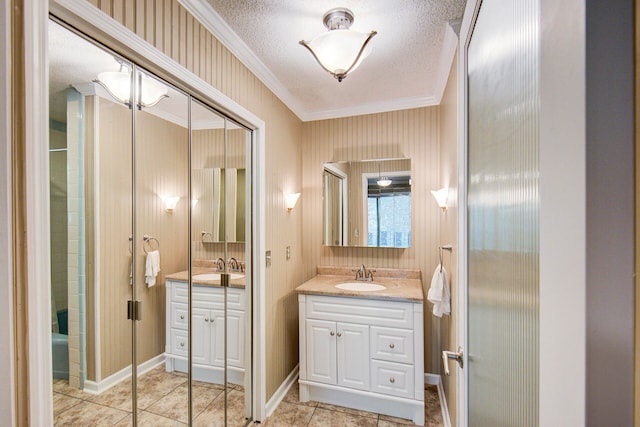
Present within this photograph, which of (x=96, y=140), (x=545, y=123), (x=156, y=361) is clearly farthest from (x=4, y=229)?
(x=545, y=123)

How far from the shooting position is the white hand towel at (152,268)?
126 cm

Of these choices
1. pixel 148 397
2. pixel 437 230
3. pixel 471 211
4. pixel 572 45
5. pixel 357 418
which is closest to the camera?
pixel 572 45

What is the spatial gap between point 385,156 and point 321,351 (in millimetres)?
1856

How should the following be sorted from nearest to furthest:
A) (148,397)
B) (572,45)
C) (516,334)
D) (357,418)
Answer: (572,45)
(516,334)
(148,397)
(357,418)

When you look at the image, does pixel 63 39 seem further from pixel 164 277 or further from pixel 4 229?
pixel 164 277

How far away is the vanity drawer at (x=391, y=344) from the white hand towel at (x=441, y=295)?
0.31 metres

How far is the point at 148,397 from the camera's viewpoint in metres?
1.26

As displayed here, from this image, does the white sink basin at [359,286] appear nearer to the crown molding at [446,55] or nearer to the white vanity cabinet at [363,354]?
the white vanity cabinet at [363,354]

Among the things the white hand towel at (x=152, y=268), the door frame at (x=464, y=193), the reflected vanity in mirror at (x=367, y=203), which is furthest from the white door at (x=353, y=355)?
the white hand towel at (x=152, y=268)

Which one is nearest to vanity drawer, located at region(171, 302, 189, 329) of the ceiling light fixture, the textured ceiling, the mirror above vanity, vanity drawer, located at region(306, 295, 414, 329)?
the mirror above vanity

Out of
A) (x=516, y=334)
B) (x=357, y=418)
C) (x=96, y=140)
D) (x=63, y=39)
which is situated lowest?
(x=357, y=418)

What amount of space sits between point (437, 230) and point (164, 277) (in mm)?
2195

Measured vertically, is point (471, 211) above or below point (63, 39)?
below

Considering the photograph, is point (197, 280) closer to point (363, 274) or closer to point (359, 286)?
point (359, 286)
